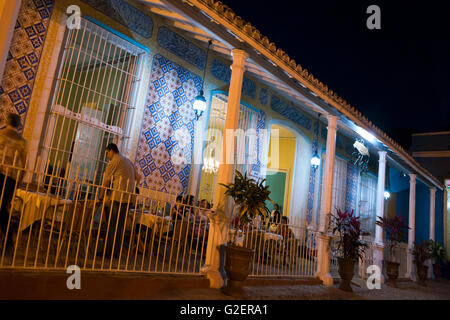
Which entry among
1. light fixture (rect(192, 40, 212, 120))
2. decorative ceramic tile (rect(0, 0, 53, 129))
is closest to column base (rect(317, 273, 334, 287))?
light fixture (rect(192, 40, 212, 120))

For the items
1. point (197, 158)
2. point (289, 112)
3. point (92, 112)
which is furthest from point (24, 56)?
point (289, 112)

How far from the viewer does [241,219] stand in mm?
5527

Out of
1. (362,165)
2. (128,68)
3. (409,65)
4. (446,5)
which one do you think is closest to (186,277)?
(128,68)

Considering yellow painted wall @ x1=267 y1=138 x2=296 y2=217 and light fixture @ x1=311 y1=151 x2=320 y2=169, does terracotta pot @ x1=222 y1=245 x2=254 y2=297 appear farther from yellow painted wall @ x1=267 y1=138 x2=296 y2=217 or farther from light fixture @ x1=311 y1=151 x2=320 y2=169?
yellow painted wall @ x1=267 y1=138 x2=296 y2=217

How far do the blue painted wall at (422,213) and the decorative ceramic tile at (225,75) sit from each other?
10.2 metres

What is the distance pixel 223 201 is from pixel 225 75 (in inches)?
183

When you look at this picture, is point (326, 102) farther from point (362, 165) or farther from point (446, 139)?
point (446, 139)

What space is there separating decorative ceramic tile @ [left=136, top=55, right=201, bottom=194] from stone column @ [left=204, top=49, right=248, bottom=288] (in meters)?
2.27

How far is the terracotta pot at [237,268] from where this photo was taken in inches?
206

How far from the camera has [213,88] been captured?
9.08m

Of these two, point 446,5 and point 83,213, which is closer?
point 83,213

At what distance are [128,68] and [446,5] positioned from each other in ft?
29.2

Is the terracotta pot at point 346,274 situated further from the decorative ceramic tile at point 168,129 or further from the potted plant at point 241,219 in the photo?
the decorative ceramic tile at point 168,129

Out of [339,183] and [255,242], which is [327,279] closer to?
[255,242]
